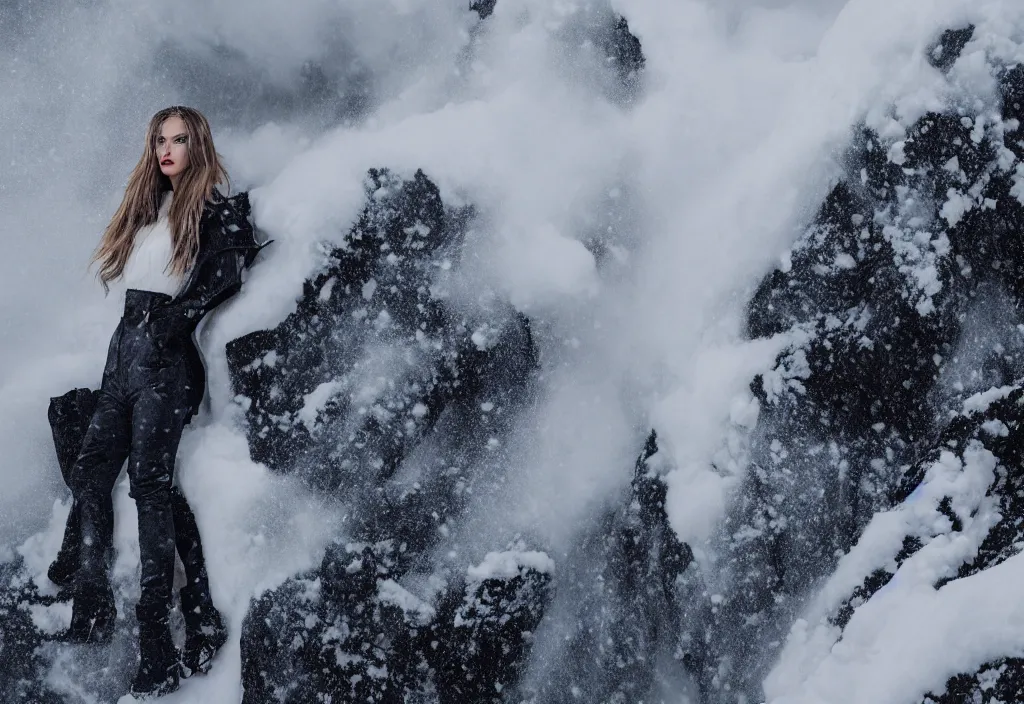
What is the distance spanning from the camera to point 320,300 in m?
2.34

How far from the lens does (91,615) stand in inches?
91.9

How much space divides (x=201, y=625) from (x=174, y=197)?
1.27 m

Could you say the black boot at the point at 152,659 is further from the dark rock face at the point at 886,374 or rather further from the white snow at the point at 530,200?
the dark rock face at the point at 886,374

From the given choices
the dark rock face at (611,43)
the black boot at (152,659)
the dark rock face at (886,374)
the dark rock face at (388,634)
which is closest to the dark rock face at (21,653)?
the black boot at (152,659)

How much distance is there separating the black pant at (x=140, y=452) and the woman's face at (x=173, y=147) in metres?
0.38

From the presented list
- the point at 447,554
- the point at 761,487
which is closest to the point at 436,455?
the point at 447,554

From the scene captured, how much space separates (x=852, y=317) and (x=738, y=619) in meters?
0.87

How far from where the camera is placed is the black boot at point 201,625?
2309mm

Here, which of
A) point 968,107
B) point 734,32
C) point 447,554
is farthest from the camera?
point 734,32

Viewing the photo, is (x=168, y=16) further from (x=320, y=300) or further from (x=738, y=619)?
(x=738, y=619)

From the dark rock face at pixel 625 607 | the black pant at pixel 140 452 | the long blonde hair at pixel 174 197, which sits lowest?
the dark rock face at pixel 625 607

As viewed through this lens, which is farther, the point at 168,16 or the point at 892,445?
the point at 168,16

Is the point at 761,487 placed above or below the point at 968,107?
below

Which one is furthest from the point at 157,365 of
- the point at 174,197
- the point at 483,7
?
the point at 483,7
